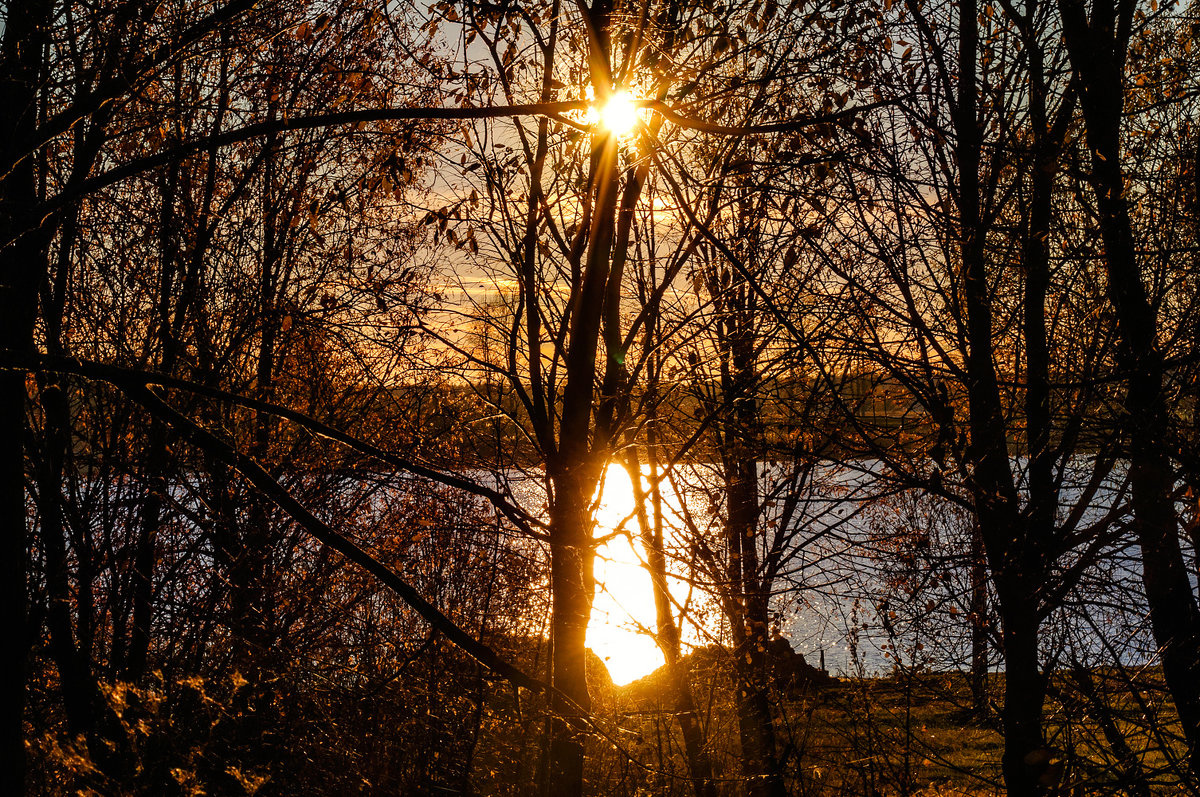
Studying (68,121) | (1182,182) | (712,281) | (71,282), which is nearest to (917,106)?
(1182,182)

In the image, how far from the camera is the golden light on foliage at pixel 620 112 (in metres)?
3.72

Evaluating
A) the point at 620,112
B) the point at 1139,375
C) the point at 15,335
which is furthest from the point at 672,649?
the point at 15,335

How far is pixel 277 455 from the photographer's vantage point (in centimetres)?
1013

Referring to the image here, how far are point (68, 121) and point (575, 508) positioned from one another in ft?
17.2

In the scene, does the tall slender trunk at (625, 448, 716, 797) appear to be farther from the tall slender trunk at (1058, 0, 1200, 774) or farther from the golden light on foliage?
the golden light on foliage

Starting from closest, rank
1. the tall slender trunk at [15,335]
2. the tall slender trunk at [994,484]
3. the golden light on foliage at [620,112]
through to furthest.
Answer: the tall slender trunk at [15,335]
the golden light on foliage at [620,112]
the tall slender trunk at [994,484]

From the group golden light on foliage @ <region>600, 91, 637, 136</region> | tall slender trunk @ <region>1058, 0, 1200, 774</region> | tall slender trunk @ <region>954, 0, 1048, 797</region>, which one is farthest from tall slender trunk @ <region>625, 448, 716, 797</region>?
golden light on foliage @ <region>600, 91, 637, 136</region>

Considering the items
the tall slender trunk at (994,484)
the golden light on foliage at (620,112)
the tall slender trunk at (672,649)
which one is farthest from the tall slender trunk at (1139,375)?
the tall slender trunk at (672,649)

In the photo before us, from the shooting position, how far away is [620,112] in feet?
14.9

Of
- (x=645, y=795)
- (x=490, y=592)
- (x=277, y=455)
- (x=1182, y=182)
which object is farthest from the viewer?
(x=490, y=592)

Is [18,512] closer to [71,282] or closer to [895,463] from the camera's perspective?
[71,282]

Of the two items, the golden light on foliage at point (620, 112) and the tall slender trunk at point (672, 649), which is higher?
the golden light on foliage at point (620, 112)

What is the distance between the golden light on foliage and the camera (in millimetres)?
3719

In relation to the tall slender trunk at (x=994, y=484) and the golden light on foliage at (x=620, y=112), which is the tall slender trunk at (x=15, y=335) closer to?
the golden light on foliage at (x=620, y=112)
